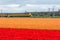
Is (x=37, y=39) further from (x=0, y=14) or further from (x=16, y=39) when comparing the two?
(x=0, y=14)

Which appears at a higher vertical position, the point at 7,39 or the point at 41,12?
the point at 7,39

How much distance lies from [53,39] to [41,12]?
53136 millimetres

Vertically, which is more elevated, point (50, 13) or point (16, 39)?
point (16, 39)

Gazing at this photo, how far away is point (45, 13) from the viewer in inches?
2253

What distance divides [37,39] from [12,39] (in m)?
0.59

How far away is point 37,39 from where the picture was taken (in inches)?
206

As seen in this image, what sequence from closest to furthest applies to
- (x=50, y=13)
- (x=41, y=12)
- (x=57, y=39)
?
(x=57, y=39) → (x=50, y=13) → (x=41, y=12)

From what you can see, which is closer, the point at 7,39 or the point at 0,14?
the point at 7,39

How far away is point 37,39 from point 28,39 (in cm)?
21

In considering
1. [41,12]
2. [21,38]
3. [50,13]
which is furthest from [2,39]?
[41,12]

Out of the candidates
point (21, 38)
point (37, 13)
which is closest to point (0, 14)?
point (37, 13)

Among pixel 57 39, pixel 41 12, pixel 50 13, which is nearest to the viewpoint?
pixel 57 39

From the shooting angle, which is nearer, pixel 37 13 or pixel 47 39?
pixel 47 39

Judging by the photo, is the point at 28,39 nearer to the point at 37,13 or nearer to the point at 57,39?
the point at 57,39
